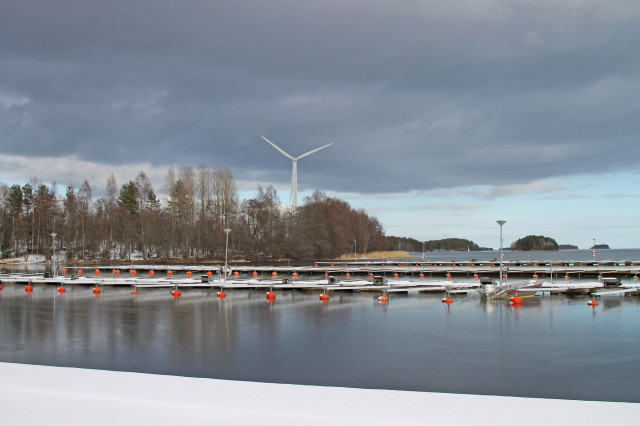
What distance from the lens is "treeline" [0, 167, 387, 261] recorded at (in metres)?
100

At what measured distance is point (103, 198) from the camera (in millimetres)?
106500

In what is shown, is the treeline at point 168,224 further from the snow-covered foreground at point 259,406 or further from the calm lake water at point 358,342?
the snow-covered foreground at point 259,406

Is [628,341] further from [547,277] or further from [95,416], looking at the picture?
[547,277]

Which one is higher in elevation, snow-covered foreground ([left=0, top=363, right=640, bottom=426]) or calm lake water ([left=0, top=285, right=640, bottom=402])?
snow-covered foreground ([left=0, top=363, right=640, bottom=426])

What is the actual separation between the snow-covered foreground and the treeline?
9258cm

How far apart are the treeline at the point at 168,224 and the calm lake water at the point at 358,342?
67.6 metres

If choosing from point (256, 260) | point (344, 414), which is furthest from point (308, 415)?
point (256, 260)

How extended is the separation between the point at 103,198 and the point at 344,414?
109 metres

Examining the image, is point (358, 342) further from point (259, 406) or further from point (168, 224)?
point (168, 224)

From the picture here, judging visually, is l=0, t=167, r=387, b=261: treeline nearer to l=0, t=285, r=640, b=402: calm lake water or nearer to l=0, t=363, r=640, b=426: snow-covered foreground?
l=0, t=285, r=640, b=402: calm lake water

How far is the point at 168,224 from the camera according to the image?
101375 millimetres

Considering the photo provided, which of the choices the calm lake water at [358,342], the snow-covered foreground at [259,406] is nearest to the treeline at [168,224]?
the calm lake water at [358,342]

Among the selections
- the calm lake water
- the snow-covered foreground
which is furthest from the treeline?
the snow-covered foreground

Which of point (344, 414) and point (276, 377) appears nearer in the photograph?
point (344, 414)
